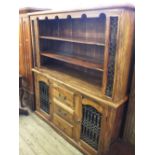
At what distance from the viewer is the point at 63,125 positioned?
2340 mm

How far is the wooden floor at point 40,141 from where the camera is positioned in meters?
2.12

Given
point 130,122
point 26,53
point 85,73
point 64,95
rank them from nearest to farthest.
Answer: point 130,122 → point 64,95 → point 85,73 → point 26,53

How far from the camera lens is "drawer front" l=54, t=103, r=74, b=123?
2168mm

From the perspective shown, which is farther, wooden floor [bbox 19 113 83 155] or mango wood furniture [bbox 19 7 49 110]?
mango wood furniture [bbox 19 7 49 110]

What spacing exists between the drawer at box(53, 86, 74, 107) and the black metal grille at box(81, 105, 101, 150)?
226mm

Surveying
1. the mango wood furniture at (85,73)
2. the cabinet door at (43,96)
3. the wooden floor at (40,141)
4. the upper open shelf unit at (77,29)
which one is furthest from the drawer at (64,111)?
the upper open shelf unit at (77,29)

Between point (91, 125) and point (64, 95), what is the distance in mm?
539

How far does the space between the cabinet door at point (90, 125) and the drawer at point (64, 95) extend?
209mm

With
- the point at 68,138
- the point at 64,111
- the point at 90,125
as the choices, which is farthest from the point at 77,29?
the point at 68,138

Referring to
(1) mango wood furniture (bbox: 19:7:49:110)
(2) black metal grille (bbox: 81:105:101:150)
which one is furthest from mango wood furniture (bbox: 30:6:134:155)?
(1) mango wood furniture (bbox: 19:7:49:110)

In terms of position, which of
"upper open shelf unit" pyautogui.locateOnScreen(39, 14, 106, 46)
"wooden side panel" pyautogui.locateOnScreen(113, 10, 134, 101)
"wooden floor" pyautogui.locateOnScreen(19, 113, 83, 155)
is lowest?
"wooden floor" pyautogui.locateOnScreen(19, 113, 83, 155)

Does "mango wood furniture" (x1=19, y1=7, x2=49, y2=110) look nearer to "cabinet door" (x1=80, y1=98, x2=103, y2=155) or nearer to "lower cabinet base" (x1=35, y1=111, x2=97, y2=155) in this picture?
"lower cabinet base" (x1=35, y1=111, x2=97, y2=155)

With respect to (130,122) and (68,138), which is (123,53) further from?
(68,138)
